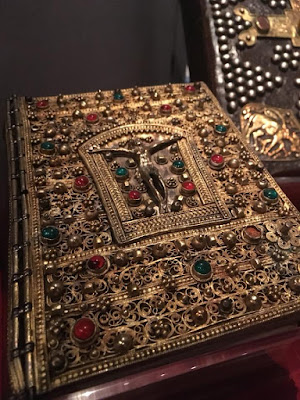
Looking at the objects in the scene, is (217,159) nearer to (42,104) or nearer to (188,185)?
(188,185)

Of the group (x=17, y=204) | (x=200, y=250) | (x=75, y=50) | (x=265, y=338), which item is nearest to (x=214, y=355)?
(x=265, y=338)

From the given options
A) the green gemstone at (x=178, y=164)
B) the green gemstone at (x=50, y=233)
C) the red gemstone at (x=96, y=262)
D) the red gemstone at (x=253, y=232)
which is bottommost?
the red gemstone at (x=96, y=262)

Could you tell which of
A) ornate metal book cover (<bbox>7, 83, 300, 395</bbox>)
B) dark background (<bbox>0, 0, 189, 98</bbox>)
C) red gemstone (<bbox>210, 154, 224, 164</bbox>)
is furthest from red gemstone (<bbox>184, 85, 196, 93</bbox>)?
dark background (<bbox>0, 0, 189, 98</bbox>)

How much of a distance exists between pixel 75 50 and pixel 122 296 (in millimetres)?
1204

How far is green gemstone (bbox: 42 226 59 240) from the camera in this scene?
96cm

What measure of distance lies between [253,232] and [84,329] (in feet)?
1.71

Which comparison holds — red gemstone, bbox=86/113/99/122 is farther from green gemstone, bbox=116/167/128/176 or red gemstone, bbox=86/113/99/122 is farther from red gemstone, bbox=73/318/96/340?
red gemstone, bbox=73/318/96/340

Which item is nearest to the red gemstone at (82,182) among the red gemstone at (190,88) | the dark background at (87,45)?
the red gemstone at (190,88)

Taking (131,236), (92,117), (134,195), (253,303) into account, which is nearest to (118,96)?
(92,117)

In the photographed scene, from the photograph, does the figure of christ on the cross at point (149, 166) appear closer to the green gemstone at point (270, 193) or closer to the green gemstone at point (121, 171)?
the green gemstone at point (121, 171)

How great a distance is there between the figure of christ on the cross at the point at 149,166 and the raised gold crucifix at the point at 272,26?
0.75 metres

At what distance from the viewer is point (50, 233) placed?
965 mm

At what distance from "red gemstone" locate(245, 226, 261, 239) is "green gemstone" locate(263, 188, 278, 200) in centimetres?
12

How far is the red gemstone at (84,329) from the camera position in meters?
0.80
